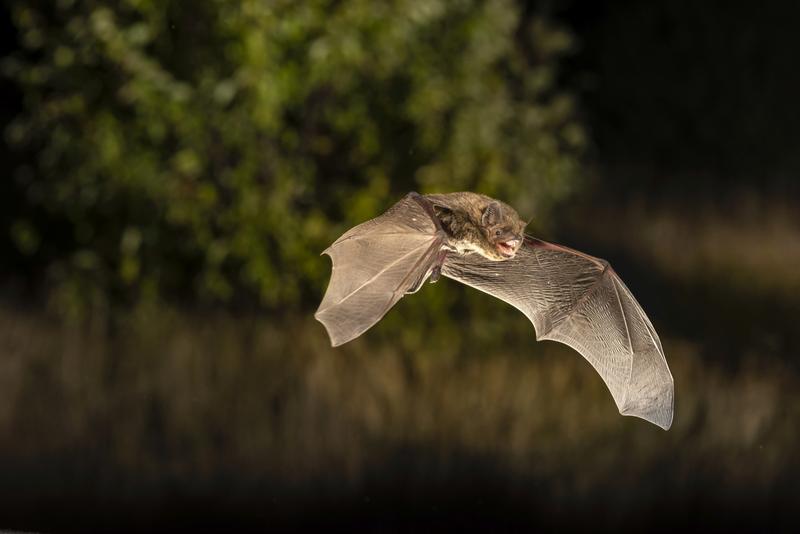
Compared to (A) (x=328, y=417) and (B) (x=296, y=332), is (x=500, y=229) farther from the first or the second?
(B) (x=296, y=332)

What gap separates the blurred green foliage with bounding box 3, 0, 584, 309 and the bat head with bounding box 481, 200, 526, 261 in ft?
10.5

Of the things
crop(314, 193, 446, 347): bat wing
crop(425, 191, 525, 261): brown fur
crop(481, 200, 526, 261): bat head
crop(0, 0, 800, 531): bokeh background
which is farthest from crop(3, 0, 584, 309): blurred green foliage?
crop(481, 200, 526, 261): bat head

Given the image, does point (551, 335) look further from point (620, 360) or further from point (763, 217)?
point (763, 217)

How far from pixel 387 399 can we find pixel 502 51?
2.21 meters

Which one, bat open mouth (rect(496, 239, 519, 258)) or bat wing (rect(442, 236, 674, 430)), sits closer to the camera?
bat open mouth (rect(496, 239, 519, 258))

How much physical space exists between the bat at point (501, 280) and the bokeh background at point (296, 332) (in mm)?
2080

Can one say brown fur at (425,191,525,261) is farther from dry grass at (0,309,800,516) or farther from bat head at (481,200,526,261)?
dry grass at (0,309,800,516)

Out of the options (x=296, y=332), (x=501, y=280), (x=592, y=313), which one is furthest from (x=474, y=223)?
(x=296, y=332)

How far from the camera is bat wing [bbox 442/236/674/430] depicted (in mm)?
3963

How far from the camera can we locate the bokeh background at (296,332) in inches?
238

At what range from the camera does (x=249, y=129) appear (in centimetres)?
655

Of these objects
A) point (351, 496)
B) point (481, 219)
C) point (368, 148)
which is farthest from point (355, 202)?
point (481, 219)

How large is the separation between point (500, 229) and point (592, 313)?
3.68ft

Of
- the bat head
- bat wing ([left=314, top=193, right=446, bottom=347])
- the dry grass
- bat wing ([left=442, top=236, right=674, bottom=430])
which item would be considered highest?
the bat head
